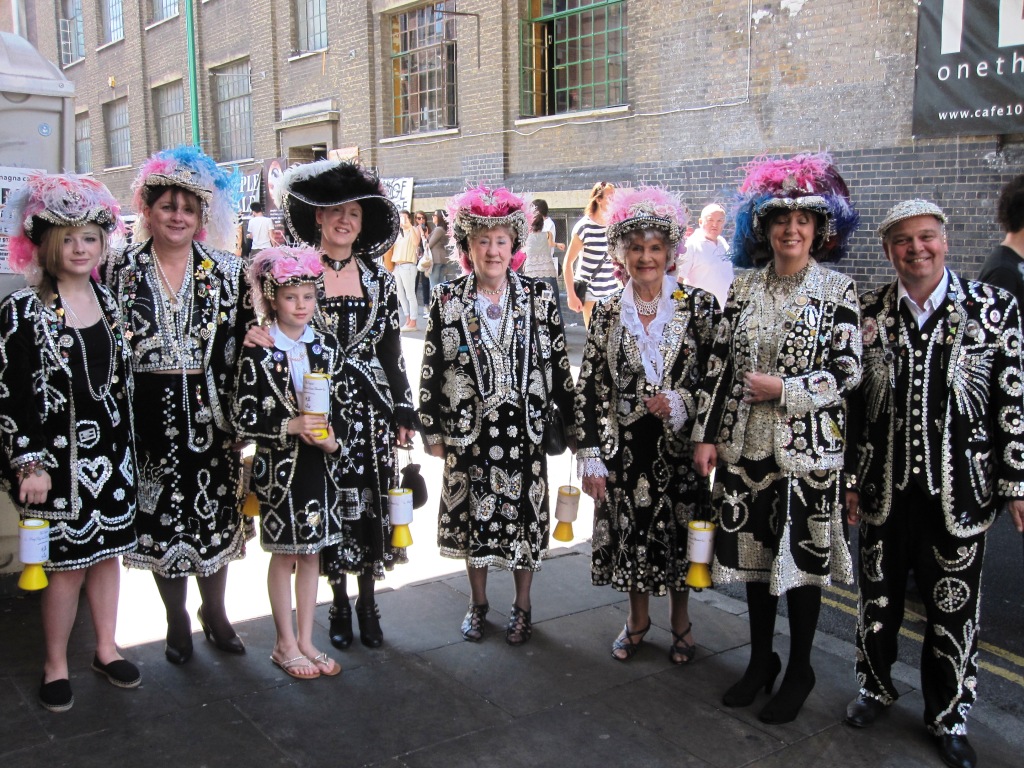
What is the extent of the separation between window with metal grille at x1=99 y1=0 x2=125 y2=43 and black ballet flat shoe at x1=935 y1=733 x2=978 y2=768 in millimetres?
26848

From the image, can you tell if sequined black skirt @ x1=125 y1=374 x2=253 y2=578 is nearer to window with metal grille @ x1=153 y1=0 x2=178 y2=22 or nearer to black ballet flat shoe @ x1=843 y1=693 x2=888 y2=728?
black ballet flat shoe @ x1=843 y1=693 x2=888 y2=728

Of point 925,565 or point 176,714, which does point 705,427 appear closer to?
point 925,565

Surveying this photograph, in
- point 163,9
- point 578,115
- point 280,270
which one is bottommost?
point 280,270

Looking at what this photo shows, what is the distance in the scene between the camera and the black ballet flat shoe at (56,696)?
3.44 meters

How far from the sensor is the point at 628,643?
13.1 feet

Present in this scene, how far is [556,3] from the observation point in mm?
14273

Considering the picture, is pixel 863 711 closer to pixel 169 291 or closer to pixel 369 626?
pixel 369 626

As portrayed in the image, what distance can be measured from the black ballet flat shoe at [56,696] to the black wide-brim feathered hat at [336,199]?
1983 mm

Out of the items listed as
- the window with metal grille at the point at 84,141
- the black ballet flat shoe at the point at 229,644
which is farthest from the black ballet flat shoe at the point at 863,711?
the window with metal grille at the point at 84,141

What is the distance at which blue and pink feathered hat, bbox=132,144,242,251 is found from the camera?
365 cm

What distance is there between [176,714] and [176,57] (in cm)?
2273

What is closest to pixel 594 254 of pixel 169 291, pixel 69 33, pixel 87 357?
pixel 169 291

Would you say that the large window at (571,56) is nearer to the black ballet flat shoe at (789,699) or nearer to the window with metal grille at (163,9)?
the black ballet flat shoe at (789,699)

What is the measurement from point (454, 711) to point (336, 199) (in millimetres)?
2085
